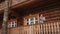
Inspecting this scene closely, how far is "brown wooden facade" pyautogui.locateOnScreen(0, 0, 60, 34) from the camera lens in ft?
31.4

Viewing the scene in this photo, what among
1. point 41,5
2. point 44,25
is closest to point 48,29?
point 44,25

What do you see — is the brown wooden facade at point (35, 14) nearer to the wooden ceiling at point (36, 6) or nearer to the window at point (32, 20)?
the wooden ceiling at point (36, 6)

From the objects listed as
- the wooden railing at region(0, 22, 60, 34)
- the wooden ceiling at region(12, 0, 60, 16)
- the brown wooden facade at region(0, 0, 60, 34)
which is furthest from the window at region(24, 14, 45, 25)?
the wooden railing at region(0, 22, 60, 34)

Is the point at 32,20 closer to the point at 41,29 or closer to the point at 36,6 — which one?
the point at 36,6

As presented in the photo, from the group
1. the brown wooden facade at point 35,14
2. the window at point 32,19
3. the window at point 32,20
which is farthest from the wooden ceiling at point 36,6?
the window at point 32,20

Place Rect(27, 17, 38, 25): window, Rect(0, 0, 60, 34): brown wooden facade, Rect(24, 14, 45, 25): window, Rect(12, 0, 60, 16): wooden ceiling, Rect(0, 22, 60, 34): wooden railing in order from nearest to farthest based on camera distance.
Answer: Rect(0, 22, 60, 34): wooden railing, Rect(0, 0, 60, 34): brown wooden facade, Rect(12, 0, 60, 16): wooden ceiling, Rect(24, 14, 45, 25): window, Rect(27, 17, 38, 25): window

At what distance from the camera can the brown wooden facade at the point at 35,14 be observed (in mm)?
9570

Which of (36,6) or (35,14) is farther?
(35,14)

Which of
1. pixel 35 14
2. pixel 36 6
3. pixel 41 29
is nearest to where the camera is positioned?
pixel 41 29

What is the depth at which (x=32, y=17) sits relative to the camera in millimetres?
13531

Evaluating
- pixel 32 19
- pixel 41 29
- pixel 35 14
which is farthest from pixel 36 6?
pixel 41 29

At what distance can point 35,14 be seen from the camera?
43.1ft

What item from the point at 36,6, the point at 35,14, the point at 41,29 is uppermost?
Result: the point at 36,6

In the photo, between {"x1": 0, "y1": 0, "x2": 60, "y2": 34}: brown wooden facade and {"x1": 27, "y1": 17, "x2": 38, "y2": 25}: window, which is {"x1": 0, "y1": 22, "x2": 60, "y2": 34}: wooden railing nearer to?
{"x1": 0, "y1": 0, "x2": 60, "y2": 34}: brown wooden facade
